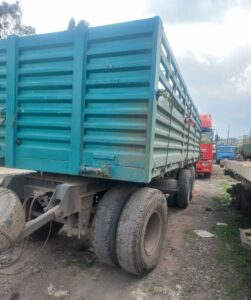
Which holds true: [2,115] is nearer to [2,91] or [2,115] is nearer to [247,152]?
[2,91]

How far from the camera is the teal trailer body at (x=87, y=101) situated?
2971 millimetres

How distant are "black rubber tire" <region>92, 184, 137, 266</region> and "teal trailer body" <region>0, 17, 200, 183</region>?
37cm

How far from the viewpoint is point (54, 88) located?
3314 mm

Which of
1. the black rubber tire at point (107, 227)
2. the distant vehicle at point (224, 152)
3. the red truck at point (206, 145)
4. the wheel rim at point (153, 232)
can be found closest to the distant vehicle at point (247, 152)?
the distant vehicle at point (224, 152)

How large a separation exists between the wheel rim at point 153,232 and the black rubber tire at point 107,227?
19.8 inches

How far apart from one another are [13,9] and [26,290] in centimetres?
2436

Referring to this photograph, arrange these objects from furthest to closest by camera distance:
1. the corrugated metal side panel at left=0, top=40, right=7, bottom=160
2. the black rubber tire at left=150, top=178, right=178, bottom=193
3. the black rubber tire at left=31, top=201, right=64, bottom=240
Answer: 1. the black rubber tire at left=150, top=178, right=178, bottom=193
2. the black rubber tire at left=31, top=201, right=64, bottom=240
3. the corrugated metal side panel at left=0, top=40, right=7, bottom=160

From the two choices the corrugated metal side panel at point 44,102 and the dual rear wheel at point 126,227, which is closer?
the dual rear wheel at point 126,227

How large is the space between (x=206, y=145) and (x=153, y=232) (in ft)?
35.9

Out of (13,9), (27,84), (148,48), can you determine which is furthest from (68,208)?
(13,9)

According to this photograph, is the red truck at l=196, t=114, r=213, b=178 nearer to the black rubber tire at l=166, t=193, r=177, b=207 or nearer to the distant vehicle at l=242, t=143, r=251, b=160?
the black rubber tire at l=166, t=193, r=177, b=207

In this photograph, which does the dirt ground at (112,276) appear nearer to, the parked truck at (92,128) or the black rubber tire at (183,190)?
the parked truck at (92,128)

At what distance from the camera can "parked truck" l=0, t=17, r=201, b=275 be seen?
9.77 feet

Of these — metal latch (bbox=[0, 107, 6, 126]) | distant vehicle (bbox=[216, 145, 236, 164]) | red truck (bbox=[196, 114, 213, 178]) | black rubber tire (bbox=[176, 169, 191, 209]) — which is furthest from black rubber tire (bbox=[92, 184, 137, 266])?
distant vehicle (bbox=[216, 145, 236, 164])
